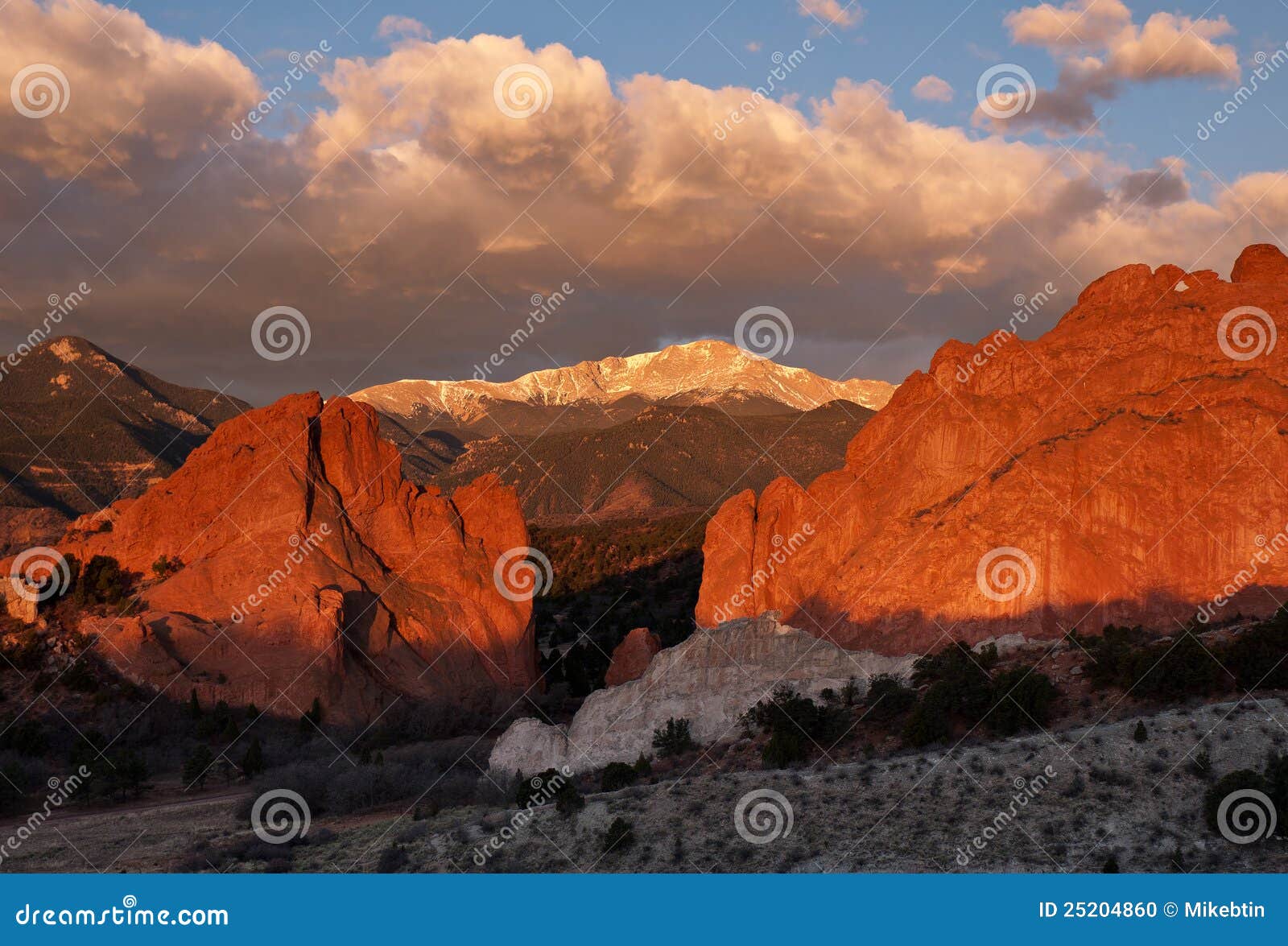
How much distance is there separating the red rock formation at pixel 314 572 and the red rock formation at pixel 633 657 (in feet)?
16.2

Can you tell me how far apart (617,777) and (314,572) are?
23.7 meters

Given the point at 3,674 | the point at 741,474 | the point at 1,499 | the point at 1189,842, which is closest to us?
the point at 1189,842

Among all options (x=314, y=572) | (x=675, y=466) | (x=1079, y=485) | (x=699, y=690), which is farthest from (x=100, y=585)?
(x=675, y=466)

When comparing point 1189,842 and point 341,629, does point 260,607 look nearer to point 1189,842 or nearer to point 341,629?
point 341,629

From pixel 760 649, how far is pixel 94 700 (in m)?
26.8

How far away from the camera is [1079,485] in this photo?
4109 centimetres

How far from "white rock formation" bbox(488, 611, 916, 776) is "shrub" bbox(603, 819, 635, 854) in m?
9.79

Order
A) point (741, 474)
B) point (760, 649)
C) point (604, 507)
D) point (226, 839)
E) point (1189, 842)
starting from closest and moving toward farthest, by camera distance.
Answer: point (1189, 842) → point (226, 839) → point (760, 649) → point (604, 507) → point (741, 474)

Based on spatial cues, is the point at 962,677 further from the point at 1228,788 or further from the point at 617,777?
the point at 617,777

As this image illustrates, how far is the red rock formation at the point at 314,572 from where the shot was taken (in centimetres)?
4553

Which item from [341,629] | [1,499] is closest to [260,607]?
[341,629]

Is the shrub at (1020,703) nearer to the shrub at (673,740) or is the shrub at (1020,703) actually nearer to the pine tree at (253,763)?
the shrub at (673,740)

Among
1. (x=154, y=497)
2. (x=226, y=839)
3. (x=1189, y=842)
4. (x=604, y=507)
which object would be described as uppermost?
(x=604, y=507)

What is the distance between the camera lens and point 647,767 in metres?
31.4
